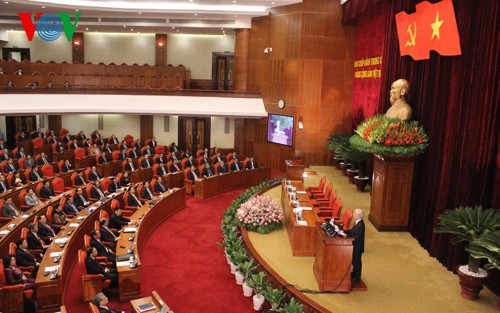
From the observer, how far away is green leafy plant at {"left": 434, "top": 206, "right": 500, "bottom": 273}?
5.98m

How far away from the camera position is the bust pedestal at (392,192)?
848 cm

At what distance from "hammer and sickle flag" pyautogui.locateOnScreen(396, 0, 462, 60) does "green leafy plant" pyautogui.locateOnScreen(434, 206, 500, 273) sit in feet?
8.12

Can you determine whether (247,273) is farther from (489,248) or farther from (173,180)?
(173,180)

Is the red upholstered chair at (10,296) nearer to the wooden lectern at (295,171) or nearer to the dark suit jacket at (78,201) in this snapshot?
the dark suit jacket at (78,201)

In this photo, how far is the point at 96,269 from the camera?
724cm

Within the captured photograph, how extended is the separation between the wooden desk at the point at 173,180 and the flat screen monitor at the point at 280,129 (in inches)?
161

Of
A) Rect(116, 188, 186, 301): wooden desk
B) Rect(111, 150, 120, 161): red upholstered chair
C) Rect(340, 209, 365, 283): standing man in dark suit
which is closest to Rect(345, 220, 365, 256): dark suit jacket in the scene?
Rect(340, 209, 365, 283): standing man in dark suit

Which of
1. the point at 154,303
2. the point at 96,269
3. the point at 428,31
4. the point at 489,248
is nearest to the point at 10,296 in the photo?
the point at 96,269

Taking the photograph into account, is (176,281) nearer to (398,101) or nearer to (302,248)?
(302,248)

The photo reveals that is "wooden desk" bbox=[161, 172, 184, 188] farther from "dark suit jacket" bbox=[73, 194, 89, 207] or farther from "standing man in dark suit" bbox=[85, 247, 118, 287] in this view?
"standing man in dark suit" bbox=[85, 247, 118, 287]

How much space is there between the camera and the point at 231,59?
21391mm

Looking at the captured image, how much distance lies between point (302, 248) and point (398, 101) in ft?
11.3

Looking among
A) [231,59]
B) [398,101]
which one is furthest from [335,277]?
[231,59]

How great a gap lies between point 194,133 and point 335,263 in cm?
1434
